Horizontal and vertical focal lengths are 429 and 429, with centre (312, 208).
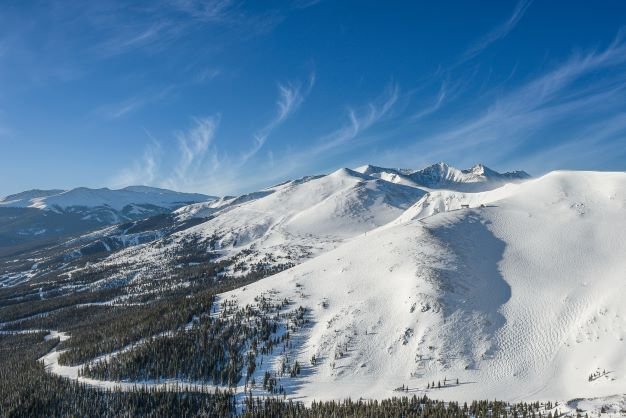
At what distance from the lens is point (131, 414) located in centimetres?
7031

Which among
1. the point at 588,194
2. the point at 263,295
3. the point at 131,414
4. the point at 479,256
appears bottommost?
the point at 131,414

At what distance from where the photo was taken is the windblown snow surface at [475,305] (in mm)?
73438

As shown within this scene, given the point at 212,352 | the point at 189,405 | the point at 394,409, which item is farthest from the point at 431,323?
the point at 189,405

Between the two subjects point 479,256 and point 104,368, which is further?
point 479,256

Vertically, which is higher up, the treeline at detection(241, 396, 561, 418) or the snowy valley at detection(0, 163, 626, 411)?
the snowy valley at detection(0, 163, 626, 411)

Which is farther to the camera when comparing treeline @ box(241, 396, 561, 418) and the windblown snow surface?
the windblown snow surface

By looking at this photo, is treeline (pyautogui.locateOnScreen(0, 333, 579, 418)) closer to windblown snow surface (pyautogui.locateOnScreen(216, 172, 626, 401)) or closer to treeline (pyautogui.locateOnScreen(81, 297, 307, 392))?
treeline (pyautogui.locateOnScreen(81, 297, 307, 392))

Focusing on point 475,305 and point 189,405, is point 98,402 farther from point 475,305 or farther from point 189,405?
point 475,305

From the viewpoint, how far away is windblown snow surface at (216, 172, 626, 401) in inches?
2891

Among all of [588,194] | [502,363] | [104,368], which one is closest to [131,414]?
[104,368]

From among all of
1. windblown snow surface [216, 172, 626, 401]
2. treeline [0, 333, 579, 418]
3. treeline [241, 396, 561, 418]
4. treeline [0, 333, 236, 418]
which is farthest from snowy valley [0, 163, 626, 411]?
treeline [0, 333, 236, 418]

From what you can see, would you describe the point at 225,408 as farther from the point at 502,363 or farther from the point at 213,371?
the point at 502,363

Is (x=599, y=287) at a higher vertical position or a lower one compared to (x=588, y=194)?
lower

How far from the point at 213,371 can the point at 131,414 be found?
16.7 meters
